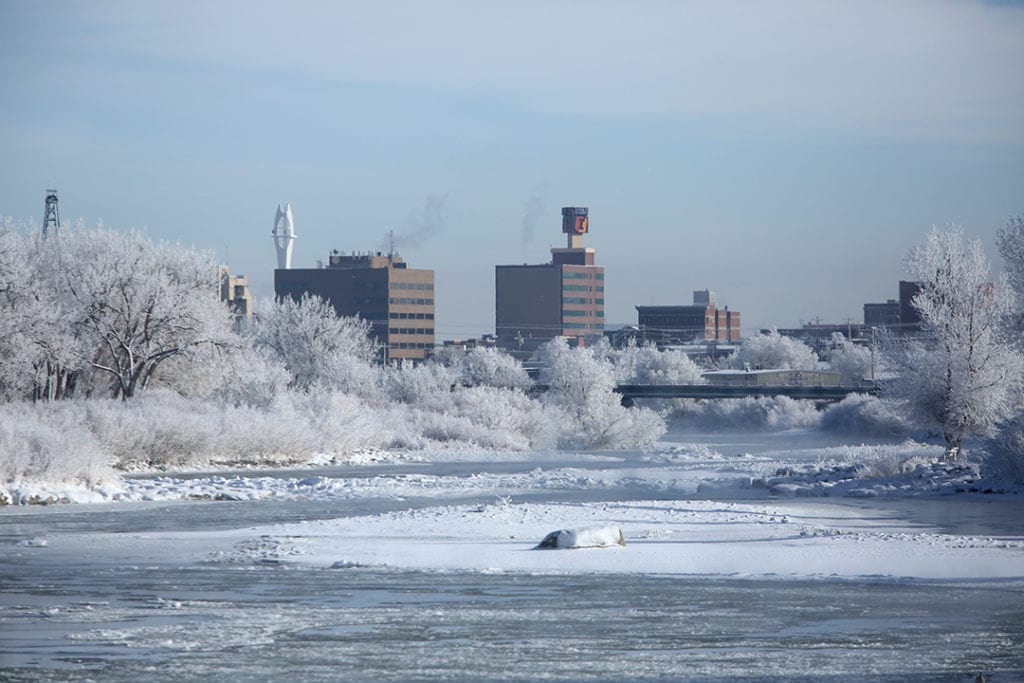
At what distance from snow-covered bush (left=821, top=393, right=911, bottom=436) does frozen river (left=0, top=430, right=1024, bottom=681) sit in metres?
60.6

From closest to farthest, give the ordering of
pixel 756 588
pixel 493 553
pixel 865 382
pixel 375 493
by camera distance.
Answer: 1. pixel 756 588
2. pixel 493 553
3. pixel 375 493
4. pixel 865 382

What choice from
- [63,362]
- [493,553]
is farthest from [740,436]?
[493,553]

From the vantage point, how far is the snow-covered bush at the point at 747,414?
111m

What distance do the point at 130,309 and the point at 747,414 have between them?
234 feet

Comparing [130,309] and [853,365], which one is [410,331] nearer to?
[853,365]

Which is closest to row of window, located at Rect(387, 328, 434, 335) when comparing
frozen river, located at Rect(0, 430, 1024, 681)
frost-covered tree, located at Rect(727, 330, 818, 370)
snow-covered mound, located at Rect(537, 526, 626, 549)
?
frost-covered tree, located at Rect(727, 330, 818, 370)

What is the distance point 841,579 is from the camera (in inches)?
770

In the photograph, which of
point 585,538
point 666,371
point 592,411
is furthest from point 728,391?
point 585,538

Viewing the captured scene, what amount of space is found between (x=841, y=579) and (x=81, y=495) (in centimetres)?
2176

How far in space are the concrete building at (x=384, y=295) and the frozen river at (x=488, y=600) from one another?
531 feet

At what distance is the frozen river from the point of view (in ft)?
43.4

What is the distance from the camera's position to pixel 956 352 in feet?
159

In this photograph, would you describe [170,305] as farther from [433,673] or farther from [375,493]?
[433,673]

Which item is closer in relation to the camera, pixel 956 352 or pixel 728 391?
pixel 956 352
